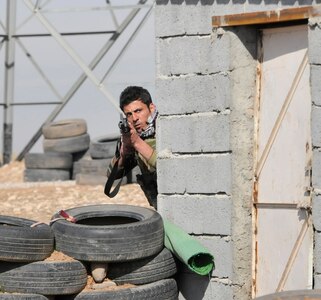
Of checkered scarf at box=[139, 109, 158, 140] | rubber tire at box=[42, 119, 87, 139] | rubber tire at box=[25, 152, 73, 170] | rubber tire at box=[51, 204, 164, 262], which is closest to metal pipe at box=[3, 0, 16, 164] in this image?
rubber tire at box=[42, 119, 87, 139]

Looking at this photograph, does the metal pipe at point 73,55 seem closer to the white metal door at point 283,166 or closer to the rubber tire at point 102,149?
the rubber tire at point 102,149

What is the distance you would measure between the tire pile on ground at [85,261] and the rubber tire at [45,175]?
1130 centimetres

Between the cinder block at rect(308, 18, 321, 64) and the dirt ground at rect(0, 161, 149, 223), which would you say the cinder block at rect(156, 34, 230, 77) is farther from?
the dirt ground at rect(0, 161, 149, 223)

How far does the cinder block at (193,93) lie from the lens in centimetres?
784

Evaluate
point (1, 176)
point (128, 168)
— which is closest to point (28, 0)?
point (1, 176)

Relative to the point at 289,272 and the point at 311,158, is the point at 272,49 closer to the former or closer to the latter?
the point at 311,158

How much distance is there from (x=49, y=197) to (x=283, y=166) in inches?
405

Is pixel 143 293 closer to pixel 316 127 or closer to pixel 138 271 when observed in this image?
pixel 138 271

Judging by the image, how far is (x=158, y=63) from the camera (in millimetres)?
8219

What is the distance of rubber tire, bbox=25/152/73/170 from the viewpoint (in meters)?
19.5

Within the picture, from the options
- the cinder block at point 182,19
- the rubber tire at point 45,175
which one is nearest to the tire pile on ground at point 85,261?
the cinder block at point 182,19

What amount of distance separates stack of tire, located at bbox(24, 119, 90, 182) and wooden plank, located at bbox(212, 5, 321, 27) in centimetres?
1199

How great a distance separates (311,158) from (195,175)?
1.03 meters

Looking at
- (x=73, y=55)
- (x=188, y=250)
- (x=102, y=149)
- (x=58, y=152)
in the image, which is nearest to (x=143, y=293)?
(x=188, y=250)
